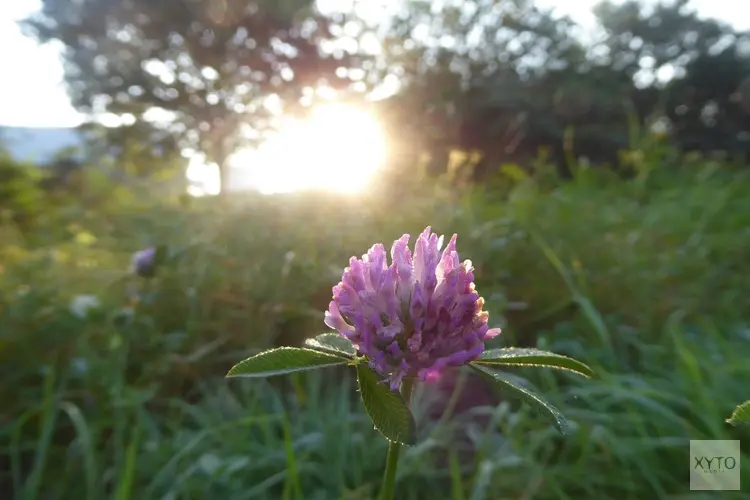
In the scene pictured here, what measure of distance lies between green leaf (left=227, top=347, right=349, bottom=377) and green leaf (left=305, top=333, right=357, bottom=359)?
0.05ft

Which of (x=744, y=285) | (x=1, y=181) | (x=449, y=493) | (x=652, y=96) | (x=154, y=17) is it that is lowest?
(x=449, y=493)

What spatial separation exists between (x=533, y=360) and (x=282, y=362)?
27cm

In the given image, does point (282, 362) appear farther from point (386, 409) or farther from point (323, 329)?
point (323, 329)

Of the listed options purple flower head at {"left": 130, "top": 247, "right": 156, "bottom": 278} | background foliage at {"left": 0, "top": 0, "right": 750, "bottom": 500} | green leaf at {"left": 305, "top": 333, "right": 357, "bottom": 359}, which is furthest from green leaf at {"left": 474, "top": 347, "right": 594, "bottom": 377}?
purple flower head at {"left": 130, "top": 247, "right": 156, "bottom": 278}

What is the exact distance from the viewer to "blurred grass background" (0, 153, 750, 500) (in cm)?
138

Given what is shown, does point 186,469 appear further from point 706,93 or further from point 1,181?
point 706,93

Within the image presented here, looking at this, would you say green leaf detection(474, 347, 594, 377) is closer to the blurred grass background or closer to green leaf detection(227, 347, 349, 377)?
green leaf detection(227, 347, 349, 377)

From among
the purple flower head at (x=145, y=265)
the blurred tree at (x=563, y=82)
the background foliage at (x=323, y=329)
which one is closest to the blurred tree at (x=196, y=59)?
the blurred tree at (x=563, y=82)

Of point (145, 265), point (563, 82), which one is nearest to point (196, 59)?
point (563, 82)

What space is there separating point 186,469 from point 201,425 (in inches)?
9.1

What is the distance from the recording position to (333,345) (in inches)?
27.6

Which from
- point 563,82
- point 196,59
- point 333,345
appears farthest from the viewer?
point 196,59

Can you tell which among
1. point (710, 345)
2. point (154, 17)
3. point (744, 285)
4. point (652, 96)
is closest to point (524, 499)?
point (710, 345)

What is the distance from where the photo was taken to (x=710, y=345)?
76.9 inches
